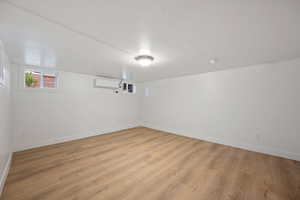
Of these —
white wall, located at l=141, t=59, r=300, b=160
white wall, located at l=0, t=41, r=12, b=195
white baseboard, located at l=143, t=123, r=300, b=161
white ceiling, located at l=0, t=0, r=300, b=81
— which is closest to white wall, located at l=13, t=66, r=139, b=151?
white wall, located at l=0, t=41, r=12, b=195

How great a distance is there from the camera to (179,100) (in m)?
4.29

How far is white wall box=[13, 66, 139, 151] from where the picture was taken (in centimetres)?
271

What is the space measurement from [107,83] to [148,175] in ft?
11.4

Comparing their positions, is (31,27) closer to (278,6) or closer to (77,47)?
(77,47)

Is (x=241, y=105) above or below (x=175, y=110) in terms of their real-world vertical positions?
above

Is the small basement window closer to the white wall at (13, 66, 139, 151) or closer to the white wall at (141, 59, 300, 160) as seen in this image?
the white wall at (13, 66, 139, 151)

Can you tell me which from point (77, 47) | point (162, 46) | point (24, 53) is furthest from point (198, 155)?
point (24, 53)

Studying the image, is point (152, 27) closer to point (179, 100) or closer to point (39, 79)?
point (179, 100)

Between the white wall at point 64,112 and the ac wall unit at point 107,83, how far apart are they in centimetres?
17

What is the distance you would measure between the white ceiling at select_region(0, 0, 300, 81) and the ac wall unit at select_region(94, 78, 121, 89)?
185 cm

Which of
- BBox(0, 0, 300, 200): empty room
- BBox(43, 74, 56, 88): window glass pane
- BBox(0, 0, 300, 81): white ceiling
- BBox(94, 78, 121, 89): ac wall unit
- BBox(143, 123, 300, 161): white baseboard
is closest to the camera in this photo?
BBox(0, 0, 300, 81): white ceiling

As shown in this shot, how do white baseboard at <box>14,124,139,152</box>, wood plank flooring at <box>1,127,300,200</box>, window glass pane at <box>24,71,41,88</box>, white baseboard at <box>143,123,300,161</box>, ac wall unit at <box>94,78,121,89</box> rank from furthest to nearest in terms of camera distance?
1. ac wall unit at <box>94,78,121,89</box>
2. window glass pane at <box>24,71,41,88</box>
3. white baseboard at <box>14,124,139,152</box>
4. white baseboard at <box>143,123,300,161</box>
5. wood plank flooring at <box>1,127,300,200</box>

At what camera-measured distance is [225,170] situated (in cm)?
203

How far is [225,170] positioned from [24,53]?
4.42m
